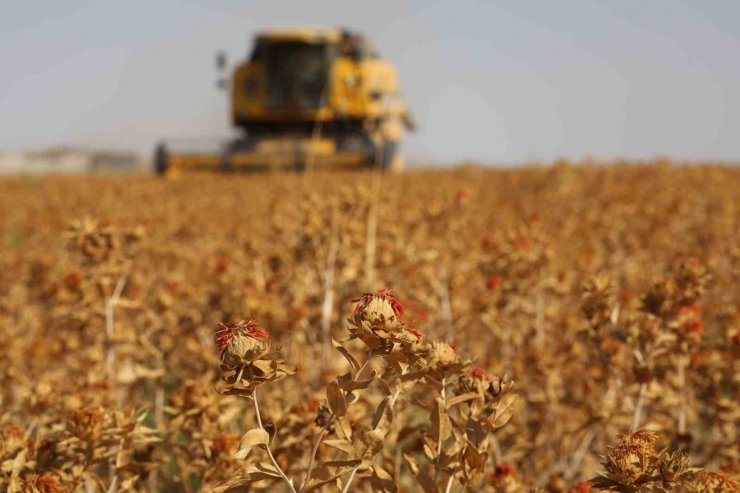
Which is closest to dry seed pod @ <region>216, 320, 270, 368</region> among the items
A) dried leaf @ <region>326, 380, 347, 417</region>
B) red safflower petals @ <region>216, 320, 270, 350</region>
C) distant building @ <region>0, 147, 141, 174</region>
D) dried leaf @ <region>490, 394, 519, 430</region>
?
red safflower petals @ <region>216, 320, 270, 350</region>

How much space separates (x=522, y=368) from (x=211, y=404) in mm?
1932

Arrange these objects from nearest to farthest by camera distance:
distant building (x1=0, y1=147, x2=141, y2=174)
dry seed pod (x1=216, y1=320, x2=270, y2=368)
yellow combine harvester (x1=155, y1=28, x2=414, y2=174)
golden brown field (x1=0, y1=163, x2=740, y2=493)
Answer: dry seed pod (x1=216, y1=320, x2=270, y2=368) → golden brown field (x1=0, y1=163, x2=740, y2=493) → yellow combine harvester (x1=155, y1=28, x2=414, y2=174) → distant building (x1=0, y1=147, x2=141, y2=174)

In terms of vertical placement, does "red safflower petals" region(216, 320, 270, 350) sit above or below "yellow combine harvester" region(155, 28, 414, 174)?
below

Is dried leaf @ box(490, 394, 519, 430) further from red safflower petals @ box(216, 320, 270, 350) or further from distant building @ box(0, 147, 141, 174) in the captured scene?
distant building @ box(0, 147, 141, 174)

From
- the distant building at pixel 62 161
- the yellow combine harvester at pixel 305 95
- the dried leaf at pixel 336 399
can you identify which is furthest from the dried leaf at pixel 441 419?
the distant building at pixel 62 161

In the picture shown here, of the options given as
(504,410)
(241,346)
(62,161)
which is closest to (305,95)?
(504,410)

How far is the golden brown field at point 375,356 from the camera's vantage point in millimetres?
1572

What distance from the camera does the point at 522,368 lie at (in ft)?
12.2

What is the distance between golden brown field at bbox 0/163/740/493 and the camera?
1.57 m

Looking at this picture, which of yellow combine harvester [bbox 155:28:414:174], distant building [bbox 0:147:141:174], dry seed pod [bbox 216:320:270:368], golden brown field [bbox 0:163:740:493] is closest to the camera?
dry seed pod [bbox 216:320:270:368]

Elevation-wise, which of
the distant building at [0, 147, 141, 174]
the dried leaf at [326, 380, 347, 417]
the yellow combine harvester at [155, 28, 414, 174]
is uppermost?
the yellow combine harvester at [155, 28, 414, 174]

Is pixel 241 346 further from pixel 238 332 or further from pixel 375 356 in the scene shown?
pixel 375 356

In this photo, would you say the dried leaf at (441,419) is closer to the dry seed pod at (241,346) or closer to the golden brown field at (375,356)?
the golden brown field at (375,356)

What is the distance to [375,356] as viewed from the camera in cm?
147
